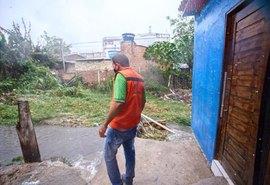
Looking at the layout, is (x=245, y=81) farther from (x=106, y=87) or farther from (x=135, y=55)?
(x=135, y=55)

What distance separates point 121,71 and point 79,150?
3.09 meters

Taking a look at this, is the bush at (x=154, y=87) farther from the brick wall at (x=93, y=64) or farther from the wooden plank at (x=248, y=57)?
the wooden plank at (x=248, y=57)

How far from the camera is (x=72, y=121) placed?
693cm

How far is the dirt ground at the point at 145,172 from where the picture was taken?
8.87 ft

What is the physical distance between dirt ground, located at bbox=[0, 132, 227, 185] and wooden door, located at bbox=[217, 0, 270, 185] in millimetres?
452

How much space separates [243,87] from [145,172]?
1.86 meters

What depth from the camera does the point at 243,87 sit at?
2.08 metres

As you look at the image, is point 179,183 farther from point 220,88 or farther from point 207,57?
point 207,57

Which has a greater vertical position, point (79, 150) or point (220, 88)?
point (220, 88)

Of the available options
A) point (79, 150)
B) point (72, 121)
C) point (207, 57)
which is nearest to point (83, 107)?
point (72, 121)

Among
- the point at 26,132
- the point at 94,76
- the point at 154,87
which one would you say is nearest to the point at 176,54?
the point at 154,87

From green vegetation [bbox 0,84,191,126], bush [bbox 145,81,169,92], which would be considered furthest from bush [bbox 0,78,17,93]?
bush [bbox 145,81,169,92]

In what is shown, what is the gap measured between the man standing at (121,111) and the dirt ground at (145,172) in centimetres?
66

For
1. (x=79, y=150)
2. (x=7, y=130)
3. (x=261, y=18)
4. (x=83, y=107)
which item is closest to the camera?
(x=261, y=18)
